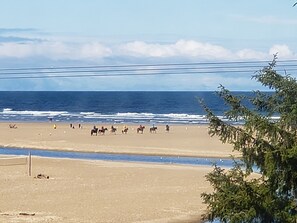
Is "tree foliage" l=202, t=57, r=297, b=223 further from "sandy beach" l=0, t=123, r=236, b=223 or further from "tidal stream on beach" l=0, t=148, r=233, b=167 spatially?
"tidal stream on beach" l=0, t=148, r=233, b=167

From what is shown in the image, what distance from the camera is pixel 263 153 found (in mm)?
10219

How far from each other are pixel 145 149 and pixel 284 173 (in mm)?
40747

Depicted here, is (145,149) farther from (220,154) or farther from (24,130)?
(24,130)

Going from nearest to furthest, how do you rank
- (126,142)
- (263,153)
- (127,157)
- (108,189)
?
(263,153)
(108,189)
(127,157)
(126,142)

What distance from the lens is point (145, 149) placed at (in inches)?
1994

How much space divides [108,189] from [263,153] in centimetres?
1967

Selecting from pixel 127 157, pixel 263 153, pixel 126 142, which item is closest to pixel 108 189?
pixel 127 157

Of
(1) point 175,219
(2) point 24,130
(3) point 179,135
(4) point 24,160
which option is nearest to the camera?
(1) point 175,219

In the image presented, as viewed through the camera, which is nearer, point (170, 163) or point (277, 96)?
point (277, 96)

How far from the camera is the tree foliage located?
9945mm

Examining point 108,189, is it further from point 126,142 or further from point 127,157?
point 126,142

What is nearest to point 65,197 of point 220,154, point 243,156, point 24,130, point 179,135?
point 243,156

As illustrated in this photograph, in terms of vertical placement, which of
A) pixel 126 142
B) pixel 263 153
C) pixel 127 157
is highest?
pixel 263 153

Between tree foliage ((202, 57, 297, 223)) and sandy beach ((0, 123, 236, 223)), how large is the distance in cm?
1215
